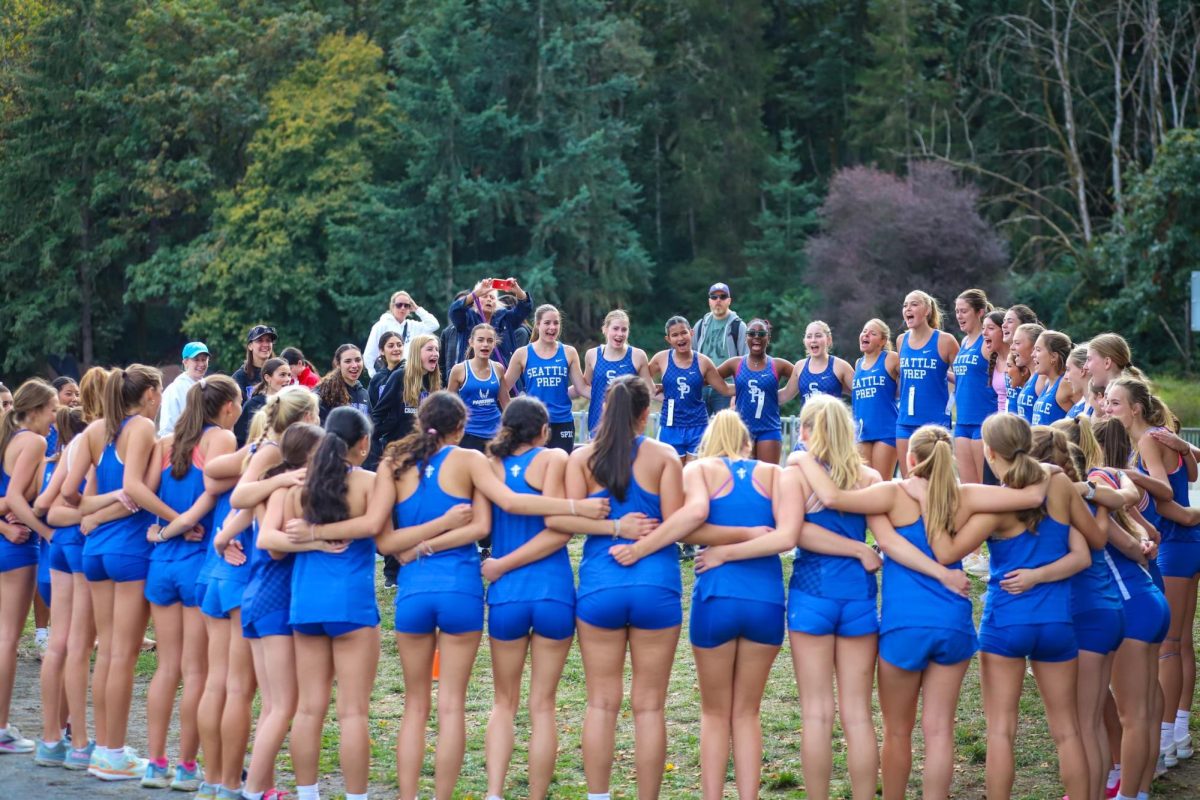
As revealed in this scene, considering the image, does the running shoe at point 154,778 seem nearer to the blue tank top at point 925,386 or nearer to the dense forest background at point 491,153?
the blue tank top at point 925,386

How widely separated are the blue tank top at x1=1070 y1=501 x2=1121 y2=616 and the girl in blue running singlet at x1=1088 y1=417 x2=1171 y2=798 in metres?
0.12

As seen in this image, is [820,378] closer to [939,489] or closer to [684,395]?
[684,395]

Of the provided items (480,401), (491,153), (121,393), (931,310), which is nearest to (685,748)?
(121,393)

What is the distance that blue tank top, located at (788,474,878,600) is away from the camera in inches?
→ 248

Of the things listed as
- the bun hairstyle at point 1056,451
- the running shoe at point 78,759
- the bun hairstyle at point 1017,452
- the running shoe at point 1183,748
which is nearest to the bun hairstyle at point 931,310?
the running shoe at point 1183,748

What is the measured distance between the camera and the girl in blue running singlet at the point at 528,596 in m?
6.45

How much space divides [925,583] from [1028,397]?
4352 mm

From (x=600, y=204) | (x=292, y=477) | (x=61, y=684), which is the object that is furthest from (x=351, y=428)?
(x=600, y=204)

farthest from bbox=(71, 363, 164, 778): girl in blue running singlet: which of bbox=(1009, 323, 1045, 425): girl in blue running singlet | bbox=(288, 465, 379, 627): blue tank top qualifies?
bbox=(1009, 323, 1045, 425): girl in blue running singlet

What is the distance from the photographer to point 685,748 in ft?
27.0

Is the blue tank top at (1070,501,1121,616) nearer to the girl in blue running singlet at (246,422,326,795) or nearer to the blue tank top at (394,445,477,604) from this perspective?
the blue tank top at (394,445,477,604)

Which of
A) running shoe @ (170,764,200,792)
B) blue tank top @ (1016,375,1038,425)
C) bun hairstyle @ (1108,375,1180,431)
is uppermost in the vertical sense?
blue tank top @ (1016,375,1038,425)

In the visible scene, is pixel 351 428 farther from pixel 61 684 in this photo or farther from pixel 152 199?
pixel 152 199

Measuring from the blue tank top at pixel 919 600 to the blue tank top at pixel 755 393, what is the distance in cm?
649
